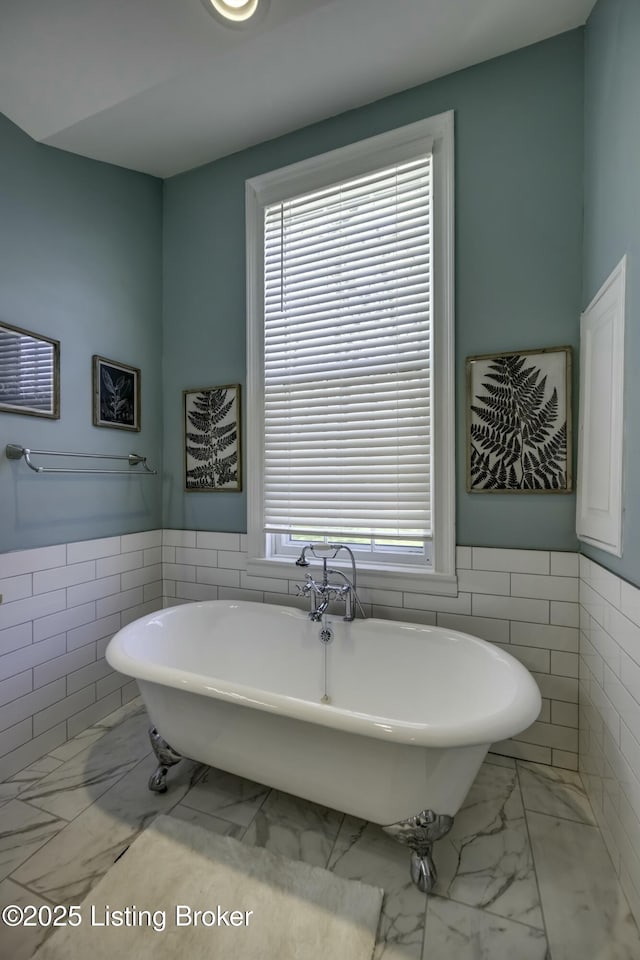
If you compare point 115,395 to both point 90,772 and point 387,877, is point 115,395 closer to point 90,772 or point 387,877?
point 90,772

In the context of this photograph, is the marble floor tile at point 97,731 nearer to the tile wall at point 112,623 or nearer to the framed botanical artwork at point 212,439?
the tile wall at point 112,623

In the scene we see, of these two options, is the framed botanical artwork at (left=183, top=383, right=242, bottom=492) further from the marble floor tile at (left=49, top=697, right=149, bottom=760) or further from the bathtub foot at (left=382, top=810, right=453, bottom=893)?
the bathtub foot at (left=382, top=810, right=453, bottom=893)

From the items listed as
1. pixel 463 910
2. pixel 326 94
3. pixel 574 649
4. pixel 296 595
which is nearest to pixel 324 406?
pixel 296 595

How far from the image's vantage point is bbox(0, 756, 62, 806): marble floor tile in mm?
1645

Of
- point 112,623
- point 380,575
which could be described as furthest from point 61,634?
point 380,575

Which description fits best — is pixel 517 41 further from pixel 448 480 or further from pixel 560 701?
pixel 560 701

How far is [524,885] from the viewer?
127cm

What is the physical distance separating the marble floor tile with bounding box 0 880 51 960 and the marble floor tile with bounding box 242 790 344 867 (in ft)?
1.92

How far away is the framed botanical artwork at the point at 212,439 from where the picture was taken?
2.34 metres

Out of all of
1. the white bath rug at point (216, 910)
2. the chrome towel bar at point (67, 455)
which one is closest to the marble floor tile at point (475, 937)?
the white bath rug at point (216, 910)

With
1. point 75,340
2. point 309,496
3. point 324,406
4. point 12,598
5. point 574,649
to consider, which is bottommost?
point 574,649

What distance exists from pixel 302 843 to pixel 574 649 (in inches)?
49.7

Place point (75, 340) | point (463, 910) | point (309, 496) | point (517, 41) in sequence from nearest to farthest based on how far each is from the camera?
point (463, 910), point (517, 41), point (75, 340), point (309, 496)

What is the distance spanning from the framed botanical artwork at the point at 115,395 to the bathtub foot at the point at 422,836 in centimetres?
211
